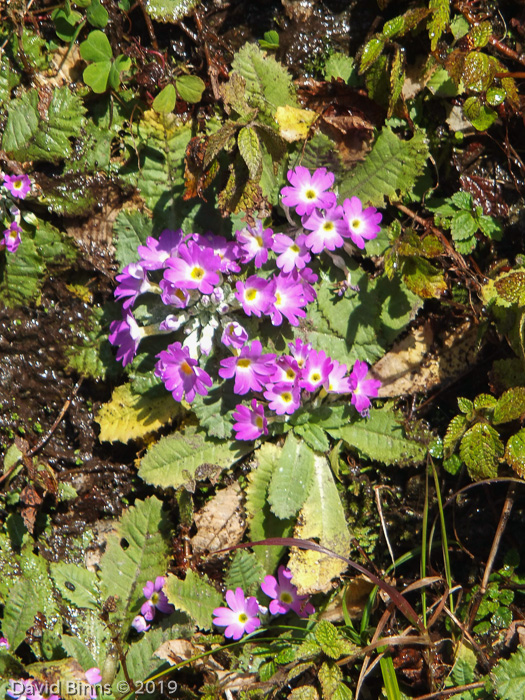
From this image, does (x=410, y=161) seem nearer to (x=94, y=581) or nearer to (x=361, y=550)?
(x=361, y=550)

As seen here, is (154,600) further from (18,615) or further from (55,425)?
(55,425)

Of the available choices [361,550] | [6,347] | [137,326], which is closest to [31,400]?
[6,347]

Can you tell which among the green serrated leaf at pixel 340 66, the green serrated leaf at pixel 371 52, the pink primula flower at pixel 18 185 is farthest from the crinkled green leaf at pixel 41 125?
the green serrated leaf at pixel 371 52

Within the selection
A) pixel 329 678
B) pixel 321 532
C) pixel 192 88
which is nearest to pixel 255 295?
pixel 192 88

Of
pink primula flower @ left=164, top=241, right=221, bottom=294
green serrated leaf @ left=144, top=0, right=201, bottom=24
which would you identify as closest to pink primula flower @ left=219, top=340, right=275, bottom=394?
pink primula flower @ left=164, top=241, right=221, bottom=294

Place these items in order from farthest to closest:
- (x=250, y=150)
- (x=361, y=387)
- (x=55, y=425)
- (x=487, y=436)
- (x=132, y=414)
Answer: (x=55, y=425) < (x=132, y=414) < (x=361, y=387) < (x=487, y=436) < (x=250, y=150)

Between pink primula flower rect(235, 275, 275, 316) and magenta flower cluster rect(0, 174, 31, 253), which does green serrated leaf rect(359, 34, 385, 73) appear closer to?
pink primula flower rect(235, 275, 275, 316)
